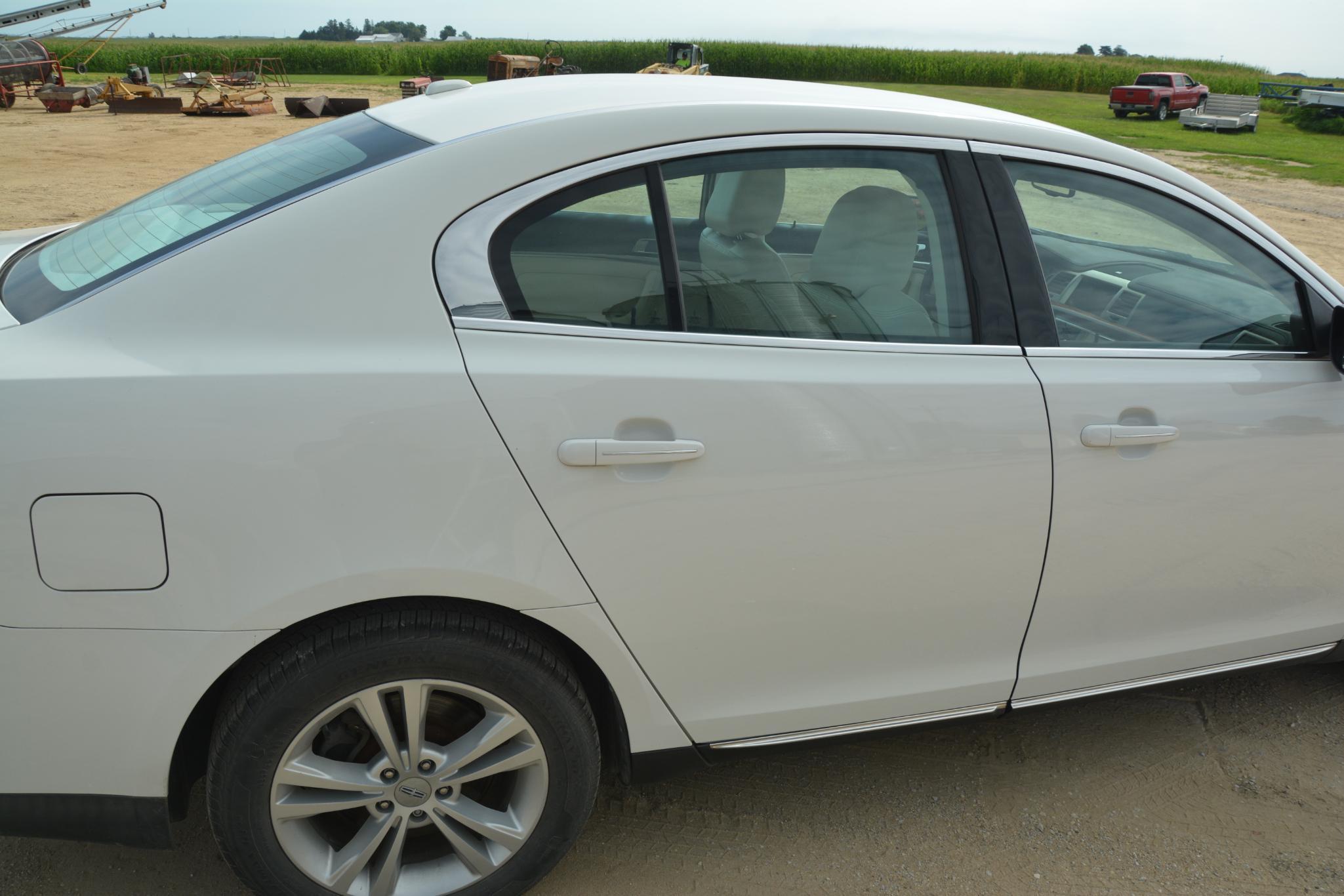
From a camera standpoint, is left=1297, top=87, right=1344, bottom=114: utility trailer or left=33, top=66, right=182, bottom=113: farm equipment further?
left=1297, top=87, right=1344, bottom=114: utility trailer

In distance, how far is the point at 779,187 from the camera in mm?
2273

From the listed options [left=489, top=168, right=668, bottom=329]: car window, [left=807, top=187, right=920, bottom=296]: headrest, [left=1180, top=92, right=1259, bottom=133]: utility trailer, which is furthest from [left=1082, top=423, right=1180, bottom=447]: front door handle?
[left=1180, top=92, right=1259, bottom=133]: utility trailer

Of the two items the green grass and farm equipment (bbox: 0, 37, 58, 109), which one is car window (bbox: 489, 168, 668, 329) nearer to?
the green grass

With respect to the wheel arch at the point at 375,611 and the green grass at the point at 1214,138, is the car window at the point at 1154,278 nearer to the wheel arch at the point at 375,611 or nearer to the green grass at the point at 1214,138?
the wheel arch at the point at 375,611

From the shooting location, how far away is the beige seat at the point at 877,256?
2246 mm

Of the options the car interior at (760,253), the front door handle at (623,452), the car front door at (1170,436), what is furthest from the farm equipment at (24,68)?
the car front door at (1170,436)

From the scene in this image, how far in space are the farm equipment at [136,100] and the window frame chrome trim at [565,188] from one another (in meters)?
27.9

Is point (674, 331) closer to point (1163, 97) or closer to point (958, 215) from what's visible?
point (958, 215)

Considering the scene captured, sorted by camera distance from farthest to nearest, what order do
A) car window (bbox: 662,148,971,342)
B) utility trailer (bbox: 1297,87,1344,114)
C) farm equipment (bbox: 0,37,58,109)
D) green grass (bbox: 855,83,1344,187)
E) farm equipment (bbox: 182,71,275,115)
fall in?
1. utility trailer (bbox: 1297,87,1344,114)
2. farm equipment (bbox: 0,37,58,109)
3. farm equipment (bbox: 182,71,275,115)
4. green grass (bbox: 855,83,1344,187)
5. car window (bbox: 662,148,971,342)

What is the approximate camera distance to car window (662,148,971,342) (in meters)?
2.11

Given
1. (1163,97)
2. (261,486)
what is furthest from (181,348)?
(1163,97)

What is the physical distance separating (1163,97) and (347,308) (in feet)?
127

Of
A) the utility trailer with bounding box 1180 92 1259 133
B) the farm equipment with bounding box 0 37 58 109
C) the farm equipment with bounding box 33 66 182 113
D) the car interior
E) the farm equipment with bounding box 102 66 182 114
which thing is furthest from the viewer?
the utility trailer with bounding box 1180 92 1259 133

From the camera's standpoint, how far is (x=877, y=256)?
7.66ft
